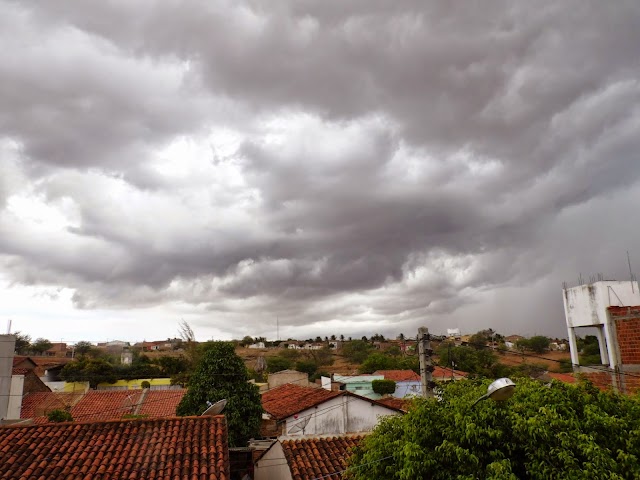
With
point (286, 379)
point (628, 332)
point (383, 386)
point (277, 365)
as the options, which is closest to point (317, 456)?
point (628, 332)

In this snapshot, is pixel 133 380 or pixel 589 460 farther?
pixel 133 380

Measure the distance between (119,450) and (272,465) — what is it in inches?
254

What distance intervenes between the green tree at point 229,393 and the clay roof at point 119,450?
12.8 meters

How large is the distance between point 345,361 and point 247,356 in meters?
23.0

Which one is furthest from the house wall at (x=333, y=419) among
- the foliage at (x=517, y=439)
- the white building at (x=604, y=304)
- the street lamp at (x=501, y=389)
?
the street lamp at (x=501, y=389)

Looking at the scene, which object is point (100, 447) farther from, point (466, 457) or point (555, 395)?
point (555, 395)

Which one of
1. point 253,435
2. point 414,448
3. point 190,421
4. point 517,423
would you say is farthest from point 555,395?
point 253,435

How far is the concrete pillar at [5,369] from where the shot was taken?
64.7 ft

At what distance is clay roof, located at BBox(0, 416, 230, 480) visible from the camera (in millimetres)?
12883

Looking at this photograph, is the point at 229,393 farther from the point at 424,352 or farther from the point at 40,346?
the point at 40,346

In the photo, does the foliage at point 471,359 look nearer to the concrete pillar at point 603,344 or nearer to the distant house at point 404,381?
the distant house at point 404,381

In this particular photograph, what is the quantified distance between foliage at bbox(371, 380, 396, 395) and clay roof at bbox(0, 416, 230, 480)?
1322 inches

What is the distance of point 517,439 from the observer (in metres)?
9.17

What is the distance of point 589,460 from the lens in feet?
27.2
